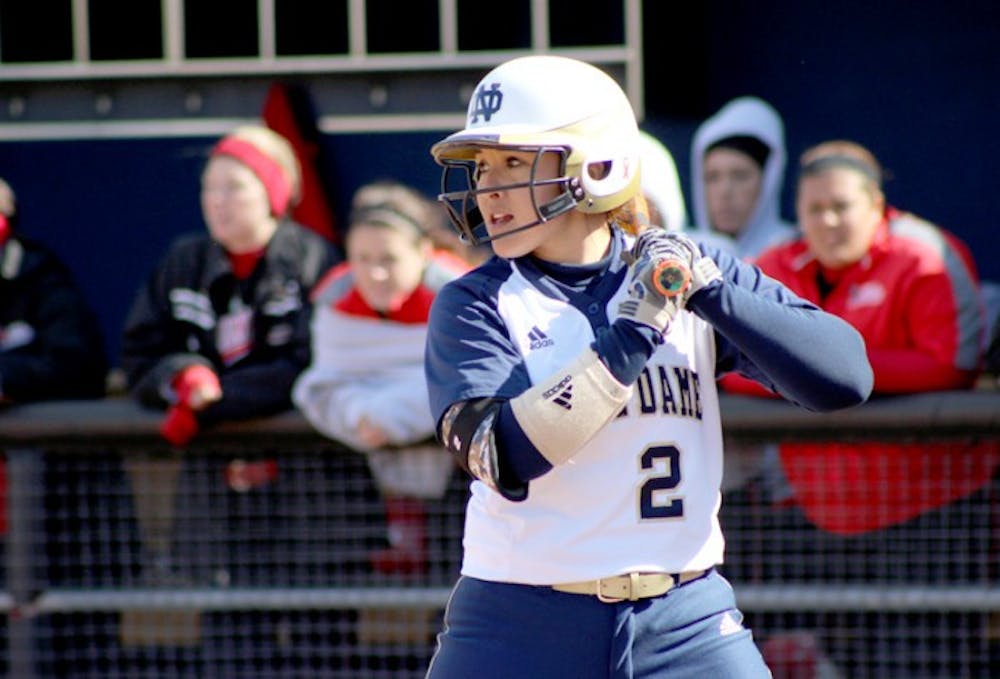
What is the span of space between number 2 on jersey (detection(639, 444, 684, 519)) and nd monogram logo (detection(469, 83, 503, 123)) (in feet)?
2.22

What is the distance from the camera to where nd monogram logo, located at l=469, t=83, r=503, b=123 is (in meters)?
3.09

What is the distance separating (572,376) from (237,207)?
7.99 ft

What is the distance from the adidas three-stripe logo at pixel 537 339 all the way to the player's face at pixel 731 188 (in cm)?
242

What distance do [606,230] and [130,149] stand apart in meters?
→ 3.82

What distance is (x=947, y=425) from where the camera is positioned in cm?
435

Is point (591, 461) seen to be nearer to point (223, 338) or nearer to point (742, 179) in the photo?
point (223, 338)

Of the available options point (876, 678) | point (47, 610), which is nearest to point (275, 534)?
point (47, 610)

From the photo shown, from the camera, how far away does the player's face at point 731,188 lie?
17.6ft

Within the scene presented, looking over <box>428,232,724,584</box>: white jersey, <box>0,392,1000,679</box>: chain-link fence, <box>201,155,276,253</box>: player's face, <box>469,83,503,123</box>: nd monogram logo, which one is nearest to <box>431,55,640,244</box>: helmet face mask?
<box>469,83,503,123</box>: nd monogram logo

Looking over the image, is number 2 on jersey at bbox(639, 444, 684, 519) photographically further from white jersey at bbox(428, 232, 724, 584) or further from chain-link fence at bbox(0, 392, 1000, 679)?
chain-link fence at bbox(0, 392, 1000, 679)

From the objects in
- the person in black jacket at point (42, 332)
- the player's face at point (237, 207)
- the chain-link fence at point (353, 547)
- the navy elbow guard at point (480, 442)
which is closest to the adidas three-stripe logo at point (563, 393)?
the navy elbow guard at point (480, 442)

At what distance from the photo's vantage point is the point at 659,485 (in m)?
3.00

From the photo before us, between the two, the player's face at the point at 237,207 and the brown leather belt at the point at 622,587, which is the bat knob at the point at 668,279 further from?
the player's face at the point at 237,207

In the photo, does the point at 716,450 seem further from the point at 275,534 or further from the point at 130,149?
the point at 130,149
